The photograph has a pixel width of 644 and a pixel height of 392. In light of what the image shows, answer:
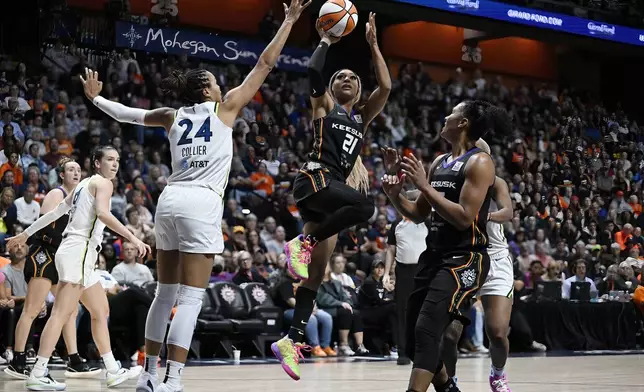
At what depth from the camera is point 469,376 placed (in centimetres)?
964

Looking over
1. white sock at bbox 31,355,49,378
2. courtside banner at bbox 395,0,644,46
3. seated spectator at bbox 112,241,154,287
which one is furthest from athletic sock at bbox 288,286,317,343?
courtside banner at bbox 395,0,644,46

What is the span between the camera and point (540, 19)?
23.7m

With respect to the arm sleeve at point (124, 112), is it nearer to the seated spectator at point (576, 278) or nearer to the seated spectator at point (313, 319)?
the seated spectator at point (313, 319)

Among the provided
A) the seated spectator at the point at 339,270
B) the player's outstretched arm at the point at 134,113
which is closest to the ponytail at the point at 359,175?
the player's outstretched arm at the point at 134,113

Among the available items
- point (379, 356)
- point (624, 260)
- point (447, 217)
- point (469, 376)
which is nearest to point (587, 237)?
point (624, 260)

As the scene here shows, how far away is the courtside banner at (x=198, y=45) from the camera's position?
19.2 m

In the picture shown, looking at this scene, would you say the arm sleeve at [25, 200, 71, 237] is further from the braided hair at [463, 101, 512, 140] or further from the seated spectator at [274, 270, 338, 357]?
the seated spectator at [274, 270, 338, 357]

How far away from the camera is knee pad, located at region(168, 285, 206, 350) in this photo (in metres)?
6.07

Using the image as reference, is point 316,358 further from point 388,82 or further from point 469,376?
point 388,82

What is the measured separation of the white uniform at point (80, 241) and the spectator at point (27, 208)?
4.56 m

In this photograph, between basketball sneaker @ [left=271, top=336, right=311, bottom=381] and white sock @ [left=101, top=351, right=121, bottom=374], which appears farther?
white sock @ [left=101, top=351, right=121, bottom=374]

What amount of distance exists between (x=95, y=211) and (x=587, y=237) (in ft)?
42.2

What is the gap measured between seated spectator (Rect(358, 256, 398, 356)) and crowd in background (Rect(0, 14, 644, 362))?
0.02 m

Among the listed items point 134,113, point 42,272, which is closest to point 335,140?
point 134,113
